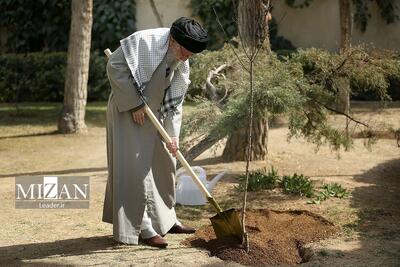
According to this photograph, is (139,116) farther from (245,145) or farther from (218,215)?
(245,145)

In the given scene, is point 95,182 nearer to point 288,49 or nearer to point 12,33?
point 288,49

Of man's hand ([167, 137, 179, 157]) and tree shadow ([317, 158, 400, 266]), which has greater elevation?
man's hand ([167, 137, 179, 157])

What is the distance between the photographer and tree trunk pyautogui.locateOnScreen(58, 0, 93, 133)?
34.9 ft

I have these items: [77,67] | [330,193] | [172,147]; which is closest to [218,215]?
[172,147]

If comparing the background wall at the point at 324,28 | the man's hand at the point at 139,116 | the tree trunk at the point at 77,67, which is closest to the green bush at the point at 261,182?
the man's hand at the point at 139,116

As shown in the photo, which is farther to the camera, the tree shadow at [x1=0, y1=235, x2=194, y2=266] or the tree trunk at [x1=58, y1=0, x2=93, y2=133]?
the tree trunk at [x1=58, y1=0, x2=93, y2=133]

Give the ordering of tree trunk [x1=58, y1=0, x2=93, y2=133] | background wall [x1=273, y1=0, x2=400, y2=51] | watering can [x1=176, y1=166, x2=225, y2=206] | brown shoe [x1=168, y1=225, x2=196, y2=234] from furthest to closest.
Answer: background wall [x1=273, y1=0, x2=400, y2=51], tree trunk [x1=58, y1=0, x2=93, y2=133], watering can [x1=176, y1=166, x2=225, y2=206], brown shoe [x1=168, y1=225, x2=196, y2=234]

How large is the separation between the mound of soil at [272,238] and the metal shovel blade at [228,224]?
0.06 metres

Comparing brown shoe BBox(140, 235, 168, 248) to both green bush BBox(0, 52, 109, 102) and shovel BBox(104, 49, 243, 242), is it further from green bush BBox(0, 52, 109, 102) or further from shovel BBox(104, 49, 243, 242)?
green bush BBox(0, 52, 109, 102)

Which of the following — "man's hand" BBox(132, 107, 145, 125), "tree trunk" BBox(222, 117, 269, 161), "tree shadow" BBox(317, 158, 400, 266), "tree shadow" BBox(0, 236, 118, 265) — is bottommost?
"tree shadow" BBox(0, 236, 118, 265)

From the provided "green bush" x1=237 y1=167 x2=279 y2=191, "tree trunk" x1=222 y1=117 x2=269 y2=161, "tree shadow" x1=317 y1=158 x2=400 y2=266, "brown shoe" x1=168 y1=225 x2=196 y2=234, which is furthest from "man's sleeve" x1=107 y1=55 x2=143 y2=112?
"tree trunk" x1=222 y1=117 x2=269 y2=161

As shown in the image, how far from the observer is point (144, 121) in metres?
4.80

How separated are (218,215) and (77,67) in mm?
6532

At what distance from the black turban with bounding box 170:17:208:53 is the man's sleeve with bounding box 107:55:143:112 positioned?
0.42 metres
